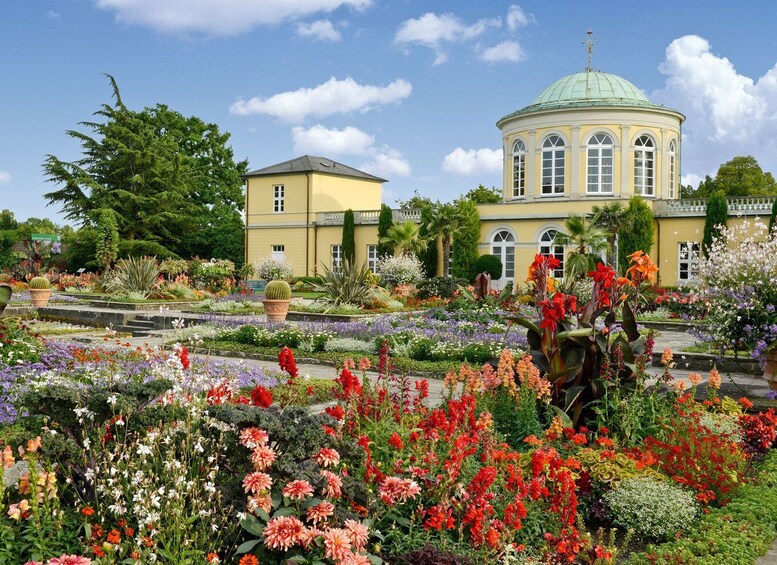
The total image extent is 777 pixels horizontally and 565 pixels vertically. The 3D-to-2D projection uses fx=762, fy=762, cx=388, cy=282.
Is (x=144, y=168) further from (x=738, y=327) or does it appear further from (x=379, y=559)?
(x=379, y=559)

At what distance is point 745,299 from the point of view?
27.5 ft

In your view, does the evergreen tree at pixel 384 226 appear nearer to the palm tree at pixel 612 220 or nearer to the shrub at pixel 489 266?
the shrub at pixel 489 266

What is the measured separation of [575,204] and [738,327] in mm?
24078

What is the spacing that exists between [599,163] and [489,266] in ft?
21.4

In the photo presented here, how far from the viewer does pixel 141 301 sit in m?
21.7

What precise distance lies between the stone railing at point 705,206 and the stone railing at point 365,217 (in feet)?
36.5

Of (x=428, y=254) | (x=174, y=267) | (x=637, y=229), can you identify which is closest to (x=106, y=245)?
(x=174, y=267)

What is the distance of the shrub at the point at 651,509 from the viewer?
4.45 meters

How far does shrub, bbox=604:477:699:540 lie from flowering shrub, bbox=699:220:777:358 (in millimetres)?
4126

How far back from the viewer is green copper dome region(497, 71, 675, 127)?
1287 inches

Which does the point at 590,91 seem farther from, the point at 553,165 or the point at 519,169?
the point at 519,169

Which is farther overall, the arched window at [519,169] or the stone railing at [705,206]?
the arched window at [519,169]

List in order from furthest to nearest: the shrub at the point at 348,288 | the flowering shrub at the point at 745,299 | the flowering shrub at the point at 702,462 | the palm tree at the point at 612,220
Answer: the palm tree at the point at 612,220 < the shrub at the point at 348,288 < the flowering shrub at the point at 745,299 < the flowering shrub at the point at 702,462

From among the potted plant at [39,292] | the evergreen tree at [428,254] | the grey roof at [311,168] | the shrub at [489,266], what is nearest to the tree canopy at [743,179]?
the shrub at [489,266]
